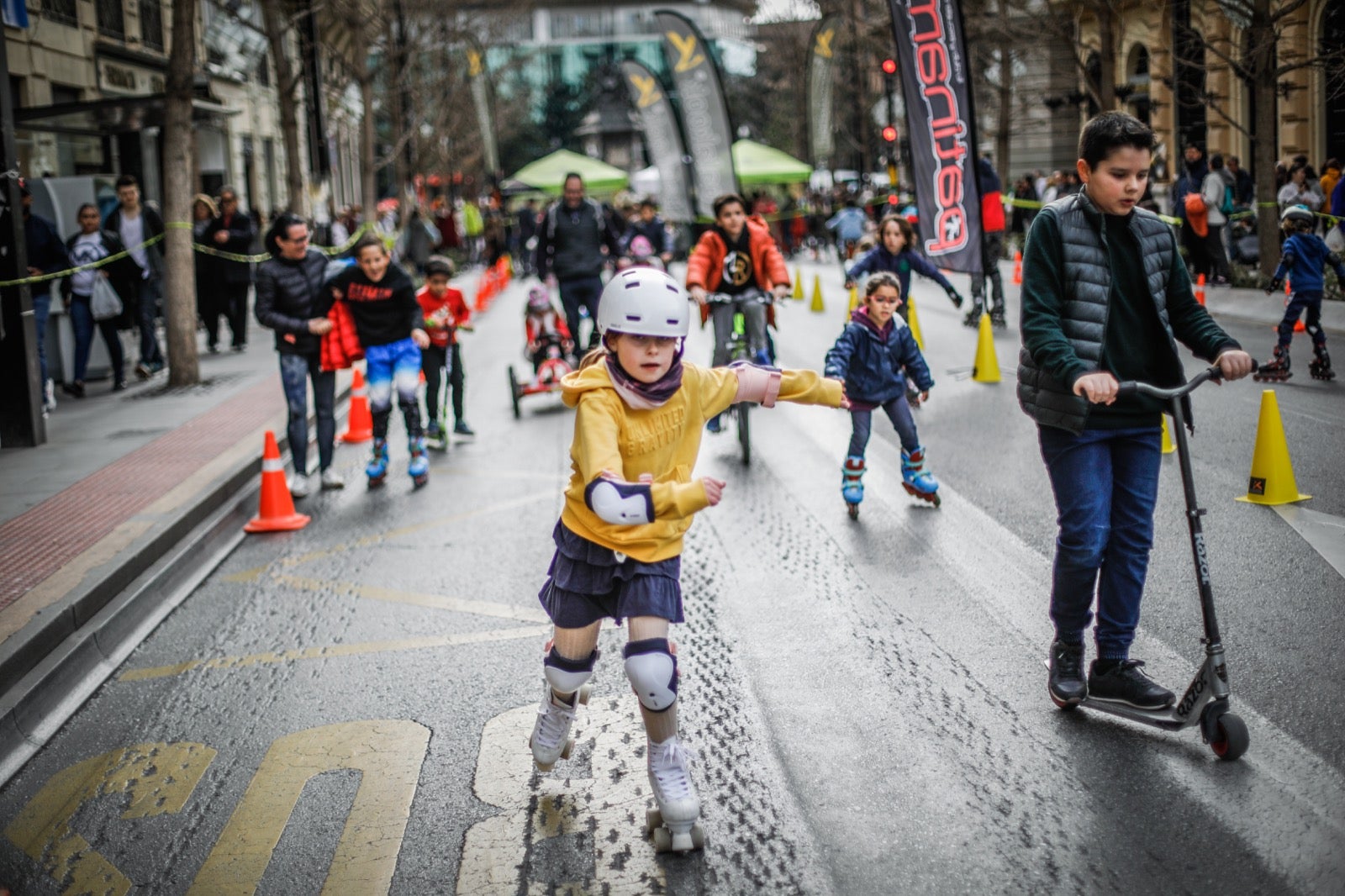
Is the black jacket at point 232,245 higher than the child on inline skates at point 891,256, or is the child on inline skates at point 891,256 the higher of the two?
the black jacket at point 232,245

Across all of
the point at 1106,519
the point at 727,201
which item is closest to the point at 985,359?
the point at 727,201

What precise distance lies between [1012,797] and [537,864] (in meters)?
1.39

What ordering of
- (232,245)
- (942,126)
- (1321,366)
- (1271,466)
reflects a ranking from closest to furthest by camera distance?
→ (1271,466)
(1321,366)
(942,126)
(232,245)

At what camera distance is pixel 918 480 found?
788 cm

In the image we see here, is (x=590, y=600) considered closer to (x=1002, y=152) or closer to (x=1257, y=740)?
(x=1257, y=740)

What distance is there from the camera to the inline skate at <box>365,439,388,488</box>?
9.78 metres

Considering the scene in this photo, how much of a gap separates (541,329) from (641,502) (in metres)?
10.2

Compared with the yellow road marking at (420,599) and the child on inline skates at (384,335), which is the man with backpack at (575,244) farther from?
the yellow road marking at (420,599)

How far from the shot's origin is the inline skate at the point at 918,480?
786 centimetres

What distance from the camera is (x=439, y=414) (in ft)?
38.8

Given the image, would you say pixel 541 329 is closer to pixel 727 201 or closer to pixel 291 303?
pixel 727 201

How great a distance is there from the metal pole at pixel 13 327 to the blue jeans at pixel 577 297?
5.04 metres

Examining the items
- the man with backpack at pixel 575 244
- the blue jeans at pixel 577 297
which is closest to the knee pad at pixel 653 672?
the blue jeans at pixel 577 297

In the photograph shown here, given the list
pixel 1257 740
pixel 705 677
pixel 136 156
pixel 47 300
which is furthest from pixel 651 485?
pixel 136 156
